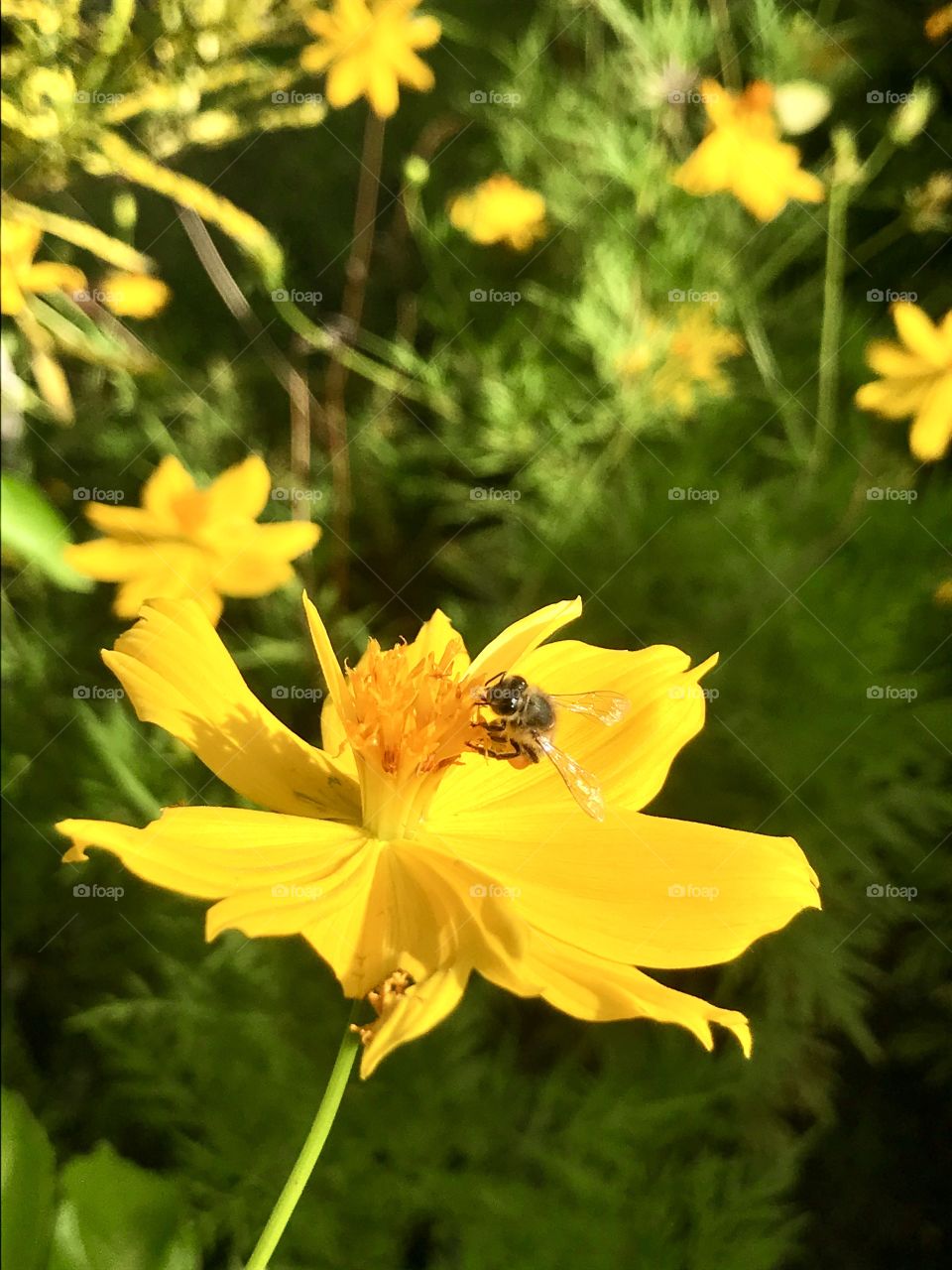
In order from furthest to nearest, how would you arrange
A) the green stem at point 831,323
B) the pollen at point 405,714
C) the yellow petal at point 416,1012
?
the green stem at point 831,323, the pollen at point 405,714, the yellow petal at point 416,1012

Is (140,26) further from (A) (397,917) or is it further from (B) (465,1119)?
(B) (465,1119)

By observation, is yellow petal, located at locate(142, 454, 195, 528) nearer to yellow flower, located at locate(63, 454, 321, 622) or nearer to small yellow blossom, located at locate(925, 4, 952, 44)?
yellow flower, located at locate(63, 454, 321, 622)

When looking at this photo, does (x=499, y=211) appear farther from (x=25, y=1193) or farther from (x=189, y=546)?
(x=25, y=1193)

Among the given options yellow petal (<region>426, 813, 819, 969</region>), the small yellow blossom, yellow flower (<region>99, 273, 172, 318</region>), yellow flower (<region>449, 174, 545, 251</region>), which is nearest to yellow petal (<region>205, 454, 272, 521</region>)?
yellow flower (<region>99, 273, 172, 318</region>)

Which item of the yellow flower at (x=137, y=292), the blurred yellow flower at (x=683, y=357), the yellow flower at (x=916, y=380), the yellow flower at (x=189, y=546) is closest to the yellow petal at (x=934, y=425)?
the yellow flower at (x=916, y=380)

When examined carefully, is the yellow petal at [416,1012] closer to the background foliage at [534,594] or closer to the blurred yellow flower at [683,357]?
the background foliage at [534,594]

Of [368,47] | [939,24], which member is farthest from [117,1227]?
[939,24]

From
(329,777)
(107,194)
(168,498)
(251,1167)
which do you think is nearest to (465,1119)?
(251,1167)
